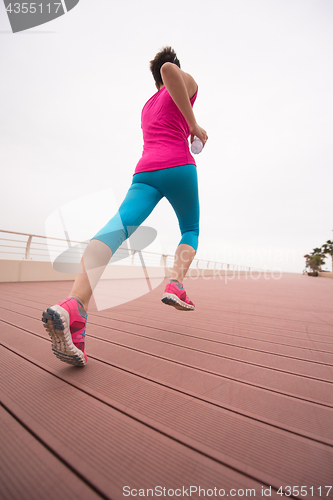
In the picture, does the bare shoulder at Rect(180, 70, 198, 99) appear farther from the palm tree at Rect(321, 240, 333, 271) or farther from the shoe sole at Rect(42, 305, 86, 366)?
the palm tree at Rect(321, 240, 333, 271)

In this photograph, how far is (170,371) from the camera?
79cm

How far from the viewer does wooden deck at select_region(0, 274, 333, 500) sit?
0.38 meters

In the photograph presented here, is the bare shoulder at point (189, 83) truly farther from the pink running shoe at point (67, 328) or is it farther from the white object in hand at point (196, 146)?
the pink running shoe at point (67, 328)

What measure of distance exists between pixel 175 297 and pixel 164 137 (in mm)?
807

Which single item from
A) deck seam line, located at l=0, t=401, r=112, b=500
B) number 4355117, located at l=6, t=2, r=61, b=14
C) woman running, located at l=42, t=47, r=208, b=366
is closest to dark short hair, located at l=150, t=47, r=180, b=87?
woman running, located at l=42, t=47, r=208, b=366

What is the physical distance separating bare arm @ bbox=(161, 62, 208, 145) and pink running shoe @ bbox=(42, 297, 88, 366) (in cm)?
98

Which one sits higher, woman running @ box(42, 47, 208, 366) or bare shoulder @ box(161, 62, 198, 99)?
bare shoulder @ box(161, 62, 198, 99)

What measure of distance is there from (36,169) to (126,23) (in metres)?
19.8

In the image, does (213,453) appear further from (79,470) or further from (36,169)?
(36,169)

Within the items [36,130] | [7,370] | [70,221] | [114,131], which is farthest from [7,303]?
[114,131]

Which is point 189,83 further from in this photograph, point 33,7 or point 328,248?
point 328,248

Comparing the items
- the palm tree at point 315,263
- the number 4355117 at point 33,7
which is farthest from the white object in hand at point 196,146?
the palm tree at point 315,263

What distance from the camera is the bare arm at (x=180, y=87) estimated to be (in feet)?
3.38

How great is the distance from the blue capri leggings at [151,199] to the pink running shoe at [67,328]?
269 millimetres
